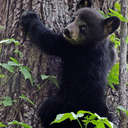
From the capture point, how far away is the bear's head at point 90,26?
4173 millimetres

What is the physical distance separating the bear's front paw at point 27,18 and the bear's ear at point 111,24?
1281 mm

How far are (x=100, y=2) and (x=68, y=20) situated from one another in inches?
32.4

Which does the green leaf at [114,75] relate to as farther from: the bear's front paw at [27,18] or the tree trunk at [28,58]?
the bear's front paw at [27,18]

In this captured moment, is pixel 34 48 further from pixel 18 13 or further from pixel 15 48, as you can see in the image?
pixel 18 13

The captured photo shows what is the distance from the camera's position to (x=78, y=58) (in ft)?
13.8

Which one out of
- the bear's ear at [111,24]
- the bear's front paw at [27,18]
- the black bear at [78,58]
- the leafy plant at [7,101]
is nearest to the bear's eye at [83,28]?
the black bear at [78,58]

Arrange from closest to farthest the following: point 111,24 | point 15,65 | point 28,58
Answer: point 15,65, point 28,58, point 111,24

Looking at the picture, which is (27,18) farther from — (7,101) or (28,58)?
(7,101)

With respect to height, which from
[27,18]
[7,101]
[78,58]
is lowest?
[7,101]

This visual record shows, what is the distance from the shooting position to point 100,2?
4.54m

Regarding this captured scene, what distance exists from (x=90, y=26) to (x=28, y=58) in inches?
54.1

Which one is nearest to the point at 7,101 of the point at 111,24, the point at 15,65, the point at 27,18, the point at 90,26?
the point at 15,65

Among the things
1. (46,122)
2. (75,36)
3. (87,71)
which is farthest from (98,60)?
(46,122)

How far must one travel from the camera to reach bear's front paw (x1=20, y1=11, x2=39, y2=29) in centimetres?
→ 389
